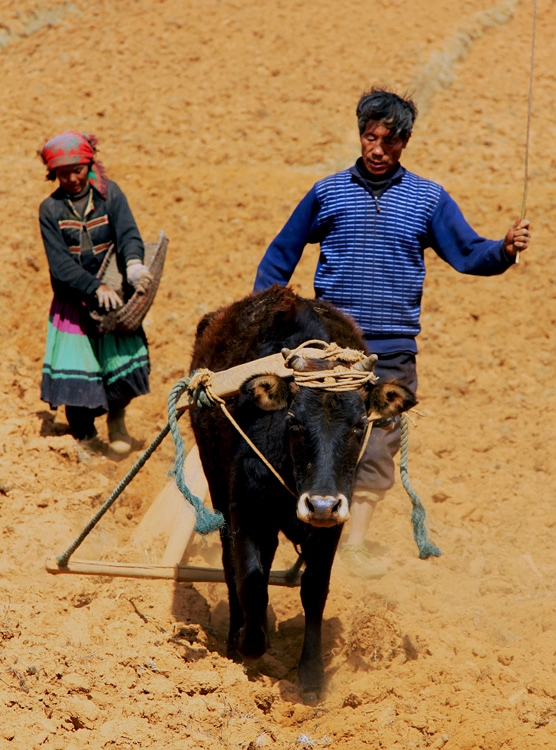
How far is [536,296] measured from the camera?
9.98 metres

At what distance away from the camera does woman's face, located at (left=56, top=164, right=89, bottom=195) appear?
677cm

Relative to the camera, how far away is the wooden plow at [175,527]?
4.29 meters

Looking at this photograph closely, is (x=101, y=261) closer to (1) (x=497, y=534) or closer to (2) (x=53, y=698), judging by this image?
(1) (x=497, y=534)

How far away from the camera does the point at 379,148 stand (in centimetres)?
522

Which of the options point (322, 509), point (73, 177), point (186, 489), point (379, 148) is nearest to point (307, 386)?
point (322, 509)

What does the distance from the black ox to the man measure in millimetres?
504

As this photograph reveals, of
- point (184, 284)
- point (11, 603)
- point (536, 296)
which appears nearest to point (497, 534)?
point (11, 603)

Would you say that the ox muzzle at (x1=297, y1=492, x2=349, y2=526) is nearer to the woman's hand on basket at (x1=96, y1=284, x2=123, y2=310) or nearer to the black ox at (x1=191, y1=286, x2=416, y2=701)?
the black ox at (x1=191, y1=286, x2=416, y2=701)

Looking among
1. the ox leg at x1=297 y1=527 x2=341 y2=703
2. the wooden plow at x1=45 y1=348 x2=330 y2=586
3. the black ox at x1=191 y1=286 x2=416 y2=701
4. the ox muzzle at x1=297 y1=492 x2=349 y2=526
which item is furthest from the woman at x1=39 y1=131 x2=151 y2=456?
the ox muzzle at x1=297 y1=492 x2=349 y2=526

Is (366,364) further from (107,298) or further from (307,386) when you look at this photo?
(107,298)

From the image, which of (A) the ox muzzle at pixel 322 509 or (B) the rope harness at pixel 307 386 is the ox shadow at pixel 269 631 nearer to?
(B) the rope harness at pixel 307 386

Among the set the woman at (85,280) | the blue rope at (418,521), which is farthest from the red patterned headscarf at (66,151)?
the blue rope at (418,521)

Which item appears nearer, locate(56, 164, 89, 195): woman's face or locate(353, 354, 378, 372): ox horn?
locate(353, 354, 378, 372): ox horn

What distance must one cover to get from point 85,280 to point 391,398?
10.5 feet
